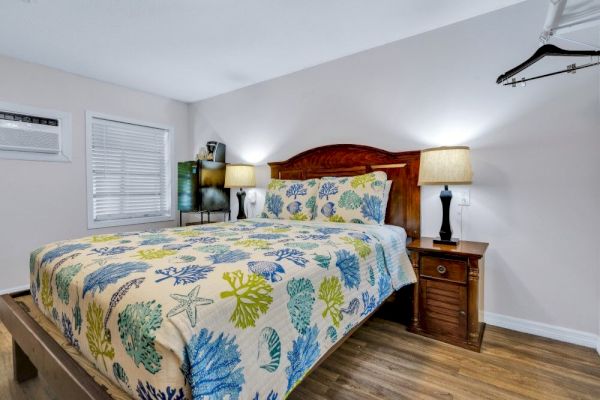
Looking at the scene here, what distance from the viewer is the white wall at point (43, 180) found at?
2.92m

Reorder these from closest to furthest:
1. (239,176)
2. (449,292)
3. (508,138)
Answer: (449,292) → (508,138) → (239,176)

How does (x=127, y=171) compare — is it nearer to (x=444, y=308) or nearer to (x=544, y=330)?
(x=444, y=308)

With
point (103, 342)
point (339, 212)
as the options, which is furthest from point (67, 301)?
point (339, 212)

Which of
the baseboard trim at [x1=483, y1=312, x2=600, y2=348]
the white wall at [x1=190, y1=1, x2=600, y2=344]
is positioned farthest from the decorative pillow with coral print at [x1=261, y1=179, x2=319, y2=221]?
the baseboard trim at [x1=483, y1=312, x2=600, y2=348]

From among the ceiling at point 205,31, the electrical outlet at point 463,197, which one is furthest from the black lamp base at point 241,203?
the electrical outlet at point 463,197

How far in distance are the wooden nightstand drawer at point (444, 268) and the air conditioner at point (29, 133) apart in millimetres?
3838

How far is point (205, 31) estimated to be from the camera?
Result: 2.50 meters

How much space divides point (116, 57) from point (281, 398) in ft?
11.0

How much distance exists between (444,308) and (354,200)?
1.00 metres

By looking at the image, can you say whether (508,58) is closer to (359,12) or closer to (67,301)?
(359,12)

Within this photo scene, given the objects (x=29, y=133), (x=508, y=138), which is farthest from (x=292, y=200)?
(x=29, y=133)

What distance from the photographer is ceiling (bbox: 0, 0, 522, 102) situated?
7.11 feet

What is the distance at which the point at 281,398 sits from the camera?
3.34 feet

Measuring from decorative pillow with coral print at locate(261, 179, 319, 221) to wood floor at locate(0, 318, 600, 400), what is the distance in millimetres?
1088
